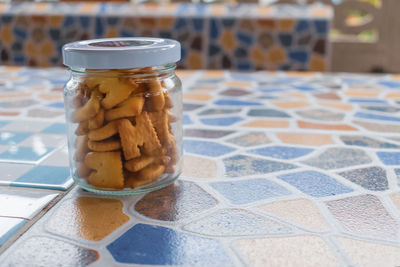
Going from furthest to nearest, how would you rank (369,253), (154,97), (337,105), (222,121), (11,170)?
(337,105)
(222,121)
(11,170)
(154,97)
(369,253)

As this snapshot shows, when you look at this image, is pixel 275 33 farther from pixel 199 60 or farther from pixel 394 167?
pixel 394 167

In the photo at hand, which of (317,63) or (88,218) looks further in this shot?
(317,63)

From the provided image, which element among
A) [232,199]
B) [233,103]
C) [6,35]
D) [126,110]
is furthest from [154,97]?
[6,35]

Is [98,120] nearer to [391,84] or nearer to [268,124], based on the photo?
[268,124]

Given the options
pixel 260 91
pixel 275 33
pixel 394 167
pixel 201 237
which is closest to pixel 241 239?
pixel 201 237

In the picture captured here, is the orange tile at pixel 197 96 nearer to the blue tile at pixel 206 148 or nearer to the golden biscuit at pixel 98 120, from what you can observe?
the blue tile at pixel 206 148

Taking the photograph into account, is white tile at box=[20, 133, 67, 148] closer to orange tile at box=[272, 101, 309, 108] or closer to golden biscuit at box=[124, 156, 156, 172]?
golden biscuit at box=[124, 156, 156, 172]
